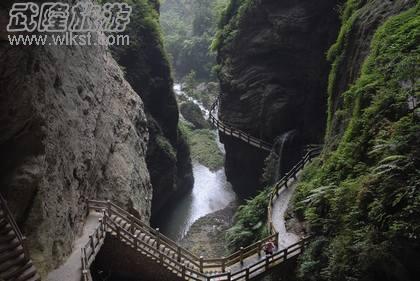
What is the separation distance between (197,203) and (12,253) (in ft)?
95.4

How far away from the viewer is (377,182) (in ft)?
39.8

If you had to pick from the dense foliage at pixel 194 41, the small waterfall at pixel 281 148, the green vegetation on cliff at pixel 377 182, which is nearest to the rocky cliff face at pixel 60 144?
the green vegetation on cliff at pixel 377 182

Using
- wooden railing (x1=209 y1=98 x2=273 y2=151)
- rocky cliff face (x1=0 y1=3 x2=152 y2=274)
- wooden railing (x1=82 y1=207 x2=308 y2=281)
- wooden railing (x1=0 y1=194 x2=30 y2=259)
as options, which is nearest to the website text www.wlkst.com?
rocky cliff face (x1=0 y1=3 x2=152 y2=274)

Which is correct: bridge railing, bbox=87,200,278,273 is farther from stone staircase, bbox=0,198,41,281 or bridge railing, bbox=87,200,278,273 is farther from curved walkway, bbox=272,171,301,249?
stone staircase, bbox=0,198,41,281

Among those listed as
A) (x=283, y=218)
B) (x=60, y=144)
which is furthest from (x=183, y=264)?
(x=60, y=144)

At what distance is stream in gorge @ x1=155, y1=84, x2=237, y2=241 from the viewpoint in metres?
34.8

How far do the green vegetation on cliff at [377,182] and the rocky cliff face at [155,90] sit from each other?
17330mm

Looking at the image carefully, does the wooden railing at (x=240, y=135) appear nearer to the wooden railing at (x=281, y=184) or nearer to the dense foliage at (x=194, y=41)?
the wooden railing at (x=281, y=184)

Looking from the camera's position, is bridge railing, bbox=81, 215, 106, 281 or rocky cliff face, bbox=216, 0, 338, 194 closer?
bridge railing, bbox=81, 215, 106, 281

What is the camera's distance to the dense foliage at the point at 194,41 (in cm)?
7363

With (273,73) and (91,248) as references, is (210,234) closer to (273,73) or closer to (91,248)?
(273,73)

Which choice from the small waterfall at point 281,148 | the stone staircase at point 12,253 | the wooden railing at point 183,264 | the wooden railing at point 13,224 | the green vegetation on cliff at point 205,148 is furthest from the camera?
the green vegetation on cliff at point 205,148

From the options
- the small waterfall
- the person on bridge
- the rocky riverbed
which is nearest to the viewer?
the person on bridge

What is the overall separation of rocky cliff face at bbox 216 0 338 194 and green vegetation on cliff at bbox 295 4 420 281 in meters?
12.6
